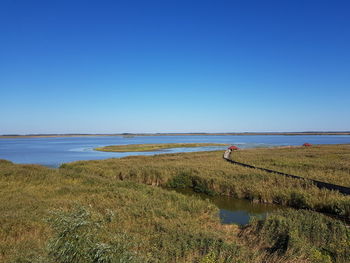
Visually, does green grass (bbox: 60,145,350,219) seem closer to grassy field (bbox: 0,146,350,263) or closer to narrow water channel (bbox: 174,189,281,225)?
grassy field (bbox: 0,146,350,263)

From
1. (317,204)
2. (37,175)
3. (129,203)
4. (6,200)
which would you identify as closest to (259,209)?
(317,204)

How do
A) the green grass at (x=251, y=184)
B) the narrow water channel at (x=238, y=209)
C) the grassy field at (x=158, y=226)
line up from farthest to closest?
the green grass at (x=251, y=184) → the narrow water channel at (x=238, y=209) → the grassy field at (x=158, y=226)

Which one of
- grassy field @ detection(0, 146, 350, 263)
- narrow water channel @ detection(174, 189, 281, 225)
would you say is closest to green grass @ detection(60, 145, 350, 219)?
grassy field @ detection(0, 146, 350, 263)

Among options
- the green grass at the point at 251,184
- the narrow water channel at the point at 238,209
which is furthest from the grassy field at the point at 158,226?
the narrow water channel at the point at 238,209

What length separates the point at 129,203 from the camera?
46.8ft

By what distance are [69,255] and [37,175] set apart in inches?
816

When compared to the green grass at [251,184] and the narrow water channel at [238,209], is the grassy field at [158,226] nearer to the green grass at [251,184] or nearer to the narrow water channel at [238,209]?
the green grass at [251,184]

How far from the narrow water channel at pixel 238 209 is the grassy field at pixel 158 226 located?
2.74 ft

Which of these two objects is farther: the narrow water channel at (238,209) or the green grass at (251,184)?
the green grass at (251,184)

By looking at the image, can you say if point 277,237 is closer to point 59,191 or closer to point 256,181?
point 256,181

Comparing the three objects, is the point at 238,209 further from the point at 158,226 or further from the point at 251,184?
the point at 158,226

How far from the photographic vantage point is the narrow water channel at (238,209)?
14875 millimetres

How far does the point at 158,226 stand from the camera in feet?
35.0

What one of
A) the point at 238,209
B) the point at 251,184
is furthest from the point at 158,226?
the point at 251,184
